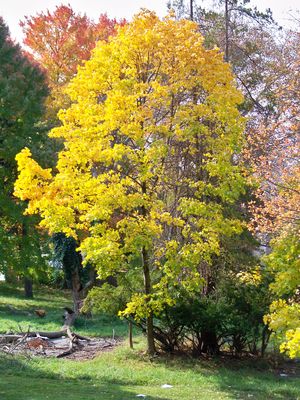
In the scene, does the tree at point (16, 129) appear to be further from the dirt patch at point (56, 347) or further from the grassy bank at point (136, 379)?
the grassy bank at point (136, 379)

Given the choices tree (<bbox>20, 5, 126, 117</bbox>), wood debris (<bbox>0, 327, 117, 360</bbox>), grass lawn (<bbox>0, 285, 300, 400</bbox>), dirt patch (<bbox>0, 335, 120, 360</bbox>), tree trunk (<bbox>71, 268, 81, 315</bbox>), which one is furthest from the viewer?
tree (<bbox>20, 5, 126, 117</bbox>)

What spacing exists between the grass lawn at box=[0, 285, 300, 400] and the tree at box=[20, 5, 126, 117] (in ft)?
60.0

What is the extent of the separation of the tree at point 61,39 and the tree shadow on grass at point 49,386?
64.0 feet

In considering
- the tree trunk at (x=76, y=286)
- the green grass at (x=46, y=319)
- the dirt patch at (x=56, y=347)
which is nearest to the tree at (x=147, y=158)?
the dirt patch at (x=56, y=347)

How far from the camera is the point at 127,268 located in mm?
15258

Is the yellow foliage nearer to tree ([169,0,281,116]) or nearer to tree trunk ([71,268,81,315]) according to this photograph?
tree trunk ([71,268,81,315])

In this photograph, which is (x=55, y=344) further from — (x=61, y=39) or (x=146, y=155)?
(x=61, y=39)

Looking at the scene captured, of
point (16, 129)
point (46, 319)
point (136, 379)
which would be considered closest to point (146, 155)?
point (136, 379)

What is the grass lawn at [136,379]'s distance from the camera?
34.8 ft

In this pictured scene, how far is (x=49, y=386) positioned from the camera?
36.3 feet

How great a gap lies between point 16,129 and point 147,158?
12045mm

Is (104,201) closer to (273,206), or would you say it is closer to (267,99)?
(273,206)

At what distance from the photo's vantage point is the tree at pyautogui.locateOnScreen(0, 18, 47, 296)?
2339 cm

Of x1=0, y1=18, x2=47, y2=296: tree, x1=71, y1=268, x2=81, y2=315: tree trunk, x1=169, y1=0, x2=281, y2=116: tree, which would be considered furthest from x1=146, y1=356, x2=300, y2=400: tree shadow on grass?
x1=169, y1=0, x2=281, y2=116: tree
